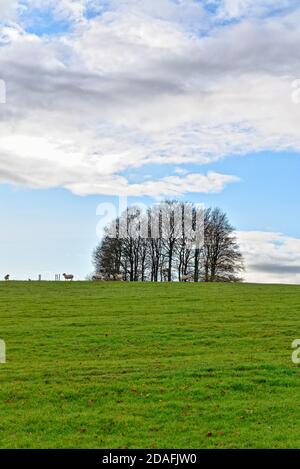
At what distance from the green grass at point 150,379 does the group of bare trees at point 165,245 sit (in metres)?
50.5

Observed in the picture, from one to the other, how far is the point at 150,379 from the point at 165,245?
75.2 m

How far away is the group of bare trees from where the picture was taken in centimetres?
9075

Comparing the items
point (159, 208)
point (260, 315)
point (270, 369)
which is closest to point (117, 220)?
point (159, 208)

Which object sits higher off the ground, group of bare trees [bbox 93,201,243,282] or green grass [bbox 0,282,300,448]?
group of bare trees [bbox 93,201,243,282]

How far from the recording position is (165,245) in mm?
96125

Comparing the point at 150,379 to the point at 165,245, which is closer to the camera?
the point at 150,379

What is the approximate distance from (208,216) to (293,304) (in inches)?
2017

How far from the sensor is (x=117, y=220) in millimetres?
98938

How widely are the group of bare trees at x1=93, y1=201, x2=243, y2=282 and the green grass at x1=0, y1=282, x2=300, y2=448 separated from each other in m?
50.5

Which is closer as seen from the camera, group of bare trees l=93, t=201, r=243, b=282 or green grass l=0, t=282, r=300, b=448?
green grass l=0, t=282, r=300, b=448

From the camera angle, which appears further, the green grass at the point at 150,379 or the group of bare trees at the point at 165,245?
the group of bare trees at the point at 165,245

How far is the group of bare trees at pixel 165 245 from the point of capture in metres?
90.8

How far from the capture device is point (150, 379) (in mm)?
21094

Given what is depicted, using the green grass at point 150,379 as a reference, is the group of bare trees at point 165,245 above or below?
above
